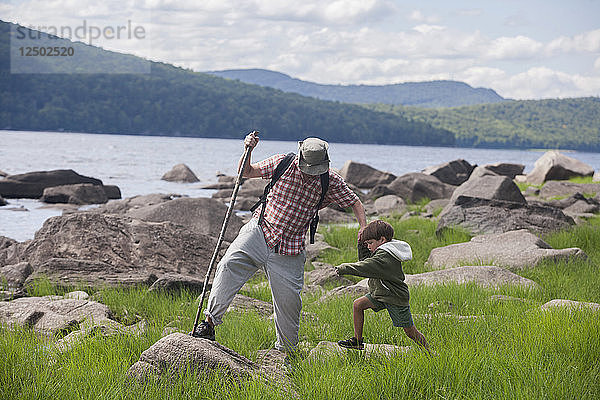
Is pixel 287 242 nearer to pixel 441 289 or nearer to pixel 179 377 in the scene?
pixel 179 377

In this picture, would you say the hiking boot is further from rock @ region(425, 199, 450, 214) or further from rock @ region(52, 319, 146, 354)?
rock @ region(425, 199, 450, 214)

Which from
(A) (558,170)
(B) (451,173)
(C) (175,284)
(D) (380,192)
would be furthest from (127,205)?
(A) (558,170)

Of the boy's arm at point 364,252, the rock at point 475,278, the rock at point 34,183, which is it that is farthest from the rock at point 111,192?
the boy's arm at point 364,252

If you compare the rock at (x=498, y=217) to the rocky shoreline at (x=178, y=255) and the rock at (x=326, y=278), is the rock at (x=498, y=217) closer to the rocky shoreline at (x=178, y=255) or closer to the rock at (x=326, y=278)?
the rocky shoreline at (x=178, y=255)

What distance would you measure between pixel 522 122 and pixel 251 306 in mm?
158267

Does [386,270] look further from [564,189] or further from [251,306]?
[564,189]

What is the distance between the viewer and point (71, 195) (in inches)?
1064

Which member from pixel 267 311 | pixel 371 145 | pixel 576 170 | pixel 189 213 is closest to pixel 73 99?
pixel 371 145

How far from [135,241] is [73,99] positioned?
10546 centimetres

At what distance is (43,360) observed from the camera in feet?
17.3

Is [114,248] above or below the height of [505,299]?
below

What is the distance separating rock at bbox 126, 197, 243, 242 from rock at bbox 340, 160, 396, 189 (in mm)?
19886

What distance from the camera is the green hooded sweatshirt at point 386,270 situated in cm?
541

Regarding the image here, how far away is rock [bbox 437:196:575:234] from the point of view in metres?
14.3
